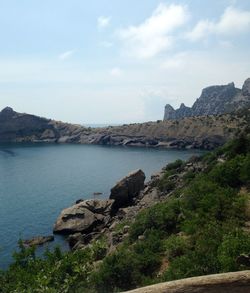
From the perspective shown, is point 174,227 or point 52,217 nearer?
point 174,227

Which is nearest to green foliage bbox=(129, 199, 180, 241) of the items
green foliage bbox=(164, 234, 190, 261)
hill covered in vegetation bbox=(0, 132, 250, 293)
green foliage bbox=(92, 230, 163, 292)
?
hill covered in vegetation bbox=(0, 132, 250, 293)

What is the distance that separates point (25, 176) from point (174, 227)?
314 ft

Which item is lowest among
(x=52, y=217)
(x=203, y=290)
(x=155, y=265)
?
(x=52, y=217)

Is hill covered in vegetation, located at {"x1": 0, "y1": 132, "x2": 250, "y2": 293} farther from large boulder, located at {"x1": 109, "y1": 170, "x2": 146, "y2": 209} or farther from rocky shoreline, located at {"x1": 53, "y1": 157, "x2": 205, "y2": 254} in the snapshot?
large boulder, located at {"x1": 109, "y1": 170, "x2": 146, "y2": 209}

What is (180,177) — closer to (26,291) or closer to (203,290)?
(26,291)

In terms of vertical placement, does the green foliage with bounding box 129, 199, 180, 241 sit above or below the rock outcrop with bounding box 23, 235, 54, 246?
above

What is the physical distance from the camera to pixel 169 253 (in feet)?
117

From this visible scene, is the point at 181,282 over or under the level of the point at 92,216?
over

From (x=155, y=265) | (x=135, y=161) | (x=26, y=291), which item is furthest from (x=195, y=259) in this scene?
(x=135, y=161)

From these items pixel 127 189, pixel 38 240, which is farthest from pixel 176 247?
pixel 127 189

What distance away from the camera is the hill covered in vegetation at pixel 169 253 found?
93.2 feet

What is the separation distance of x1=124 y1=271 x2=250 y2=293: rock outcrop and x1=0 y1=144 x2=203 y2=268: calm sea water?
1813 inches

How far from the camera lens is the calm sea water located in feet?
253

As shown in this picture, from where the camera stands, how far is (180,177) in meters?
83.7
